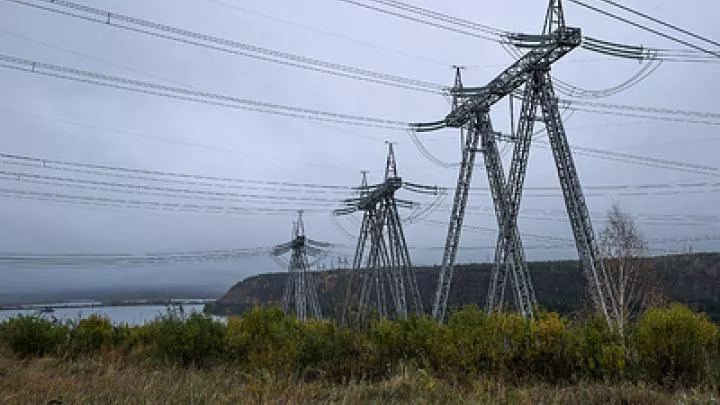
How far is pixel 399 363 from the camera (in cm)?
800

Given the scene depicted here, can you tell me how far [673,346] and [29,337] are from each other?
1198cm

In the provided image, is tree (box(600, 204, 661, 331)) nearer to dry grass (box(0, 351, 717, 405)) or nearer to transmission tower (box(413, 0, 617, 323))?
transmission tower (box(413, 0, 617, 323))

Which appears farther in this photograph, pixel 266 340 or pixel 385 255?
pixel 385 255

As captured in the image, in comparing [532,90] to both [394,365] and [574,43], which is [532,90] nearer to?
[574,43]

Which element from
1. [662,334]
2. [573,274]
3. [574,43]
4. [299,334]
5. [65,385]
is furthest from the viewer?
[573,274]

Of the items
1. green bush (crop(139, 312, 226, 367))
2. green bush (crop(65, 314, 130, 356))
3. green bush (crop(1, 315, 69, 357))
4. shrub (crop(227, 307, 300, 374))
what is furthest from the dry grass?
green bush (crop(65, 314, 130, 356))

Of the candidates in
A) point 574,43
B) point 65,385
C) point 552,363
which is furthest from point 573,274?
point 65,385

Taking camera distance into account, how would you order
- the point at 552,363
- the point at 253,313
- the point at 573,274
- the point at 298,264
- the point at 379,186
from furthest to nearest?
the point at 573,274 → the point at 298,264 → the point at 379,186 → the point at 253,313 → the point at 552,363

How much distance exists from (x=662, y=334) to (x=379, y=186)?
20.4 m

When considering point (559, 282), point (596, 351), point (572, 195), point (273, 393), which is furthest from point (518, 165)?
point (559, 282)

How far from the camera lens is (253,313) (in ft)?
32.9

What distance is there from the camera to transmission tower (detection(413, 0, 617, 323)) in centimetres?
1691

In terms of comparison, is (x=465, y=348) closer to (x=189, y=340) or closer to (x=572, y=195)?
(x=189, y=340)

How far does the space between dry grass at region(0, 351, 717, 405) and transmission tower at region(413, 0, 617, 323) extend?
977 cm
